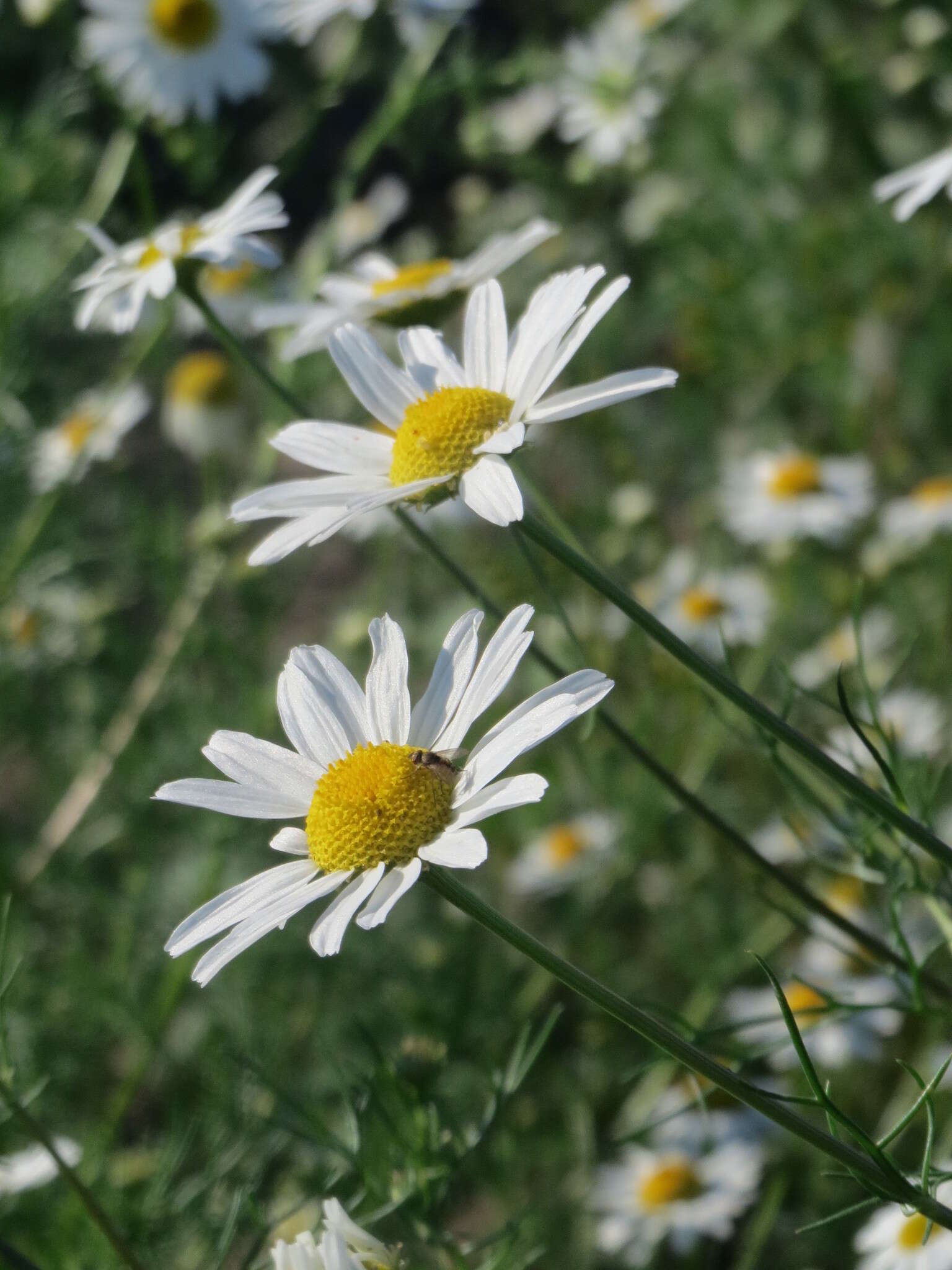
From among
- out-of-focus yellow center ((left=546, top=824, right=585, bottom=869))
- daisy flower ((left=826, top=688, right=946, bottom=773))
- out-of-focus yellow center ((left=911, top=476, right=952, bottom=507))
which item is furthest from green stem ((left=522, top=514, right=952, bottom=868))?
out-of-focus yellow center ((left=911, top=476, right=952, bottom=507))

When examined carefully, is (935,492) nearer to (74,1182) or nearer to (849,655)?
(849,655)

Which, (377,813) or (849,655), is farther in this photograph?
(849,655)

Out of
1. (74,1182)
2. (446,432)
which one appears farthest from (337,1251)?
(446,432)

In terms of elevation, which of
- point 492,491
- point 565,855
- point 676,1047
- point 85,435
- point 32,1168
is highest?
point 492,491

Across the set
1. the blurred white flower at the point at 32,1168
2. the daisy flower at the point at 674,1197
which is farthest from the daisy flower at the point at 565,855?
the blurred white flower at the point at 32,1168

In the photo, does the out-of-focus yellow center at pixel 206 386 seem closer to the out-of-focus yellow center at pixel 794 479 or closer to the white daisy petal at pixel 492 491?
the out-of-focus yellow center at pixel 794 479

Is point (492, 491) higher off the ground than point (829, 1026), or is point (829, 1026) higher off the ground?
point (492, 491)

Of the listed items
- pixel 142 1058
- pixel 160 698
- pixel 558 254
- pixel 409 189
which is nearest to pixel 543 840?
pixel 160 698
